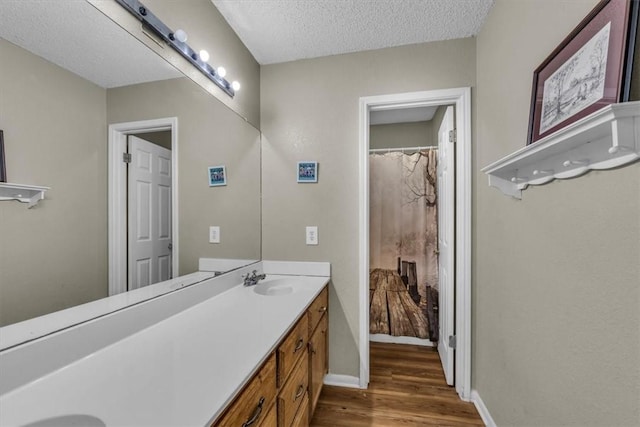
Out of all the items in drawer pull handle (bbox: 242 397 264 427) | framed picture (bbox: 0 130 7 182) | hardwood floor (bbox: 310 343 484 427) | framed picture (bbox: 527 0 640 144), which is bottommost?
hardwood floor (bbox: 310 343 484 427)

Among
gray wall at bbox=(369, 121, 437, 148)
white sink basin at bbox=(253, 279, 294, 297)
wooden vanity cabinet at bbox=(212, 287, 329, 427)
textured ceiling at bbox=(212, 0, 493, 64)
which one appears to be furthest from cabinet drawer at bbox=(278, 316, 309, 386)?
gray wall at bbox=(369, 121, 437, 148)

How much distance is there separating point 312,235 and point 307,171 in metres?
0.49

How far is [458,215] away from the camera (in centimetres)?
181

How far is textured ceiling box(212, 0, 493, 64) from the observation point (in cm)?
150

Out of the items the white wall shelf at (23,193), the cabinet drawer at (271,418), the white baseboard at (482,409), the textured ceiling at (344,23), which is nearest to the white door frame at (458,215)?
the white baseboard at (482,409)

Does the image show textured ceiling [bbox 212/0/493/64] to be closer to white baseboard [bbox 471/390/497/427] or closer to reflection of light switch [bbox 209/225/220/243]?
reflection of light switch [bbox 209/225/220/243]

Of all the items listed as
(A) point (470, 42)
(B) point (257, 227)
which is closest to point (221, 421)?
(B) point (257, 227)

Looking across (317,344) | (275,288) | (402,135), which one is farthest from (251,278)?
(402,135)

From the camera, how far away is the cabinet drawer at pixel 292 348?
3.21 feet

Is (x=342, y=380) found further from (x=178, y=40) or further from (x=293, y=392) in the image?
(x=178, y=40)

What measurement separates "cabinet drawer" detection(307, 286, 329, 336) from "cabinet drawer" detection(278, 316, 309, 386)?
3.1 inches

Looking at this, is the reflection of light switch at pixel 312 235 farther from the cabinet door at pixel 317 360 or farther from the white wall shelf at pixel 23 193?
the white wall shelf at pixel 23 193

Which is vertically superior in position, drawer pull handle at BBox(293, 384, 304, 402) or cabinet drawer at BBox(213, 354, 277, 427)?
cabinet drawer at BBox(213, 354, 277, 427)

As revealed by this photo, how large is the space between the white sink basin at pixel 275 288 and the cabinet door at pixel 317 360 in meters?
0.30
